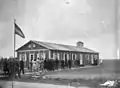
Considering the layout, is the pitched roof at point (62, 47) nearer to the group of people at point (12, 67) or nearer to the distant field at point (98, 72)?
the distant field at point (98, 72)

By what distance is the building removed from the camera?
9.80ft

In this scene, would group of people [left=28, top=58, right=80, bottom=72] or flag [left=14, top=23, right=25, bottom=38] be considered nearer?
group of people [left=28, top=58, right=80, bottom=72]

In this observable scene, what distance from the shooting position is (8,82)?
3605 mm

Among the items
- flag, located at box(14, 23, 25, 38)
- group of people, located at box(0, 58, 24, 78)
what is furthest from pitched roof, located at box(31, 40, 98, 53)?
group of people, located at box(0, 58, 24, 78)

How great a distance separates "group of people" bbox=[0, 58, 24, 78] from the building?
124mm

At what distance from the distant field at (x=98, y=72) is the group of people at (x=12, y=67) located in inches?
26.3

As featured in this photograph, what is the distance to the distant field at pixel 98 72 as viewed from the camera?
2.84 m

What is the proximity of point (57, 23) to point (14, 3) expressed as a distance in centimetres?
89

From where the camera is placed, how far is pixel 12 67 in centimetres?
364

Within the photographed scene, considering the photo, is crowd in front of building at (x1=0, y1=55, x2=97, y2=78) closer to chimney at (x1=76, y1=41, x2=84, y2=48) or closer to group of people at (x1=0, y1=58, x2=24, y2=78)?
group of people at (x1=0, y1=58, x2=24, y2=78)

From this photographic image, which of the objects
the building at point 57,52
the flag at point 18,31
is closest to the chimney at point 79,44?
the building at point 57,52

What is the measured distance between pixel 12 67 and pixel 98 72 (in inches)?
57.4

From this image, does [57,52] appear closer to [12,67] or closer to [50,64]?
[50,64]

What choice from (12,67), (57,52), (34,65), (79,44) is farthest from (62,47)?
(12,67)
